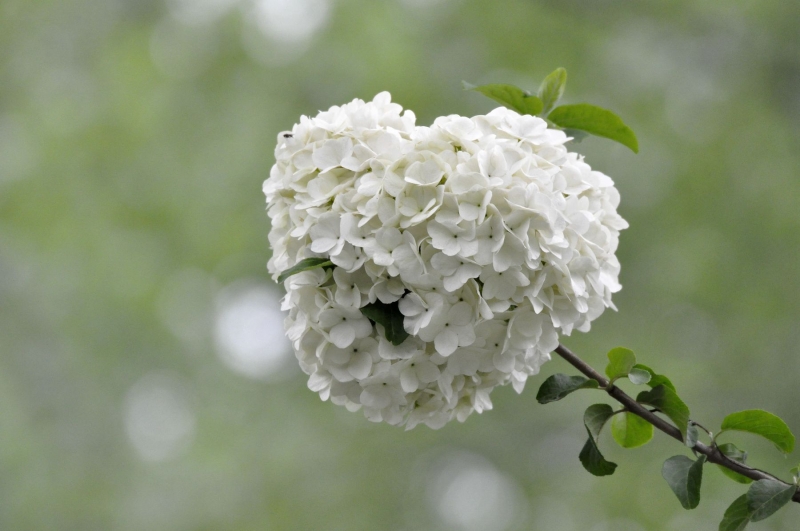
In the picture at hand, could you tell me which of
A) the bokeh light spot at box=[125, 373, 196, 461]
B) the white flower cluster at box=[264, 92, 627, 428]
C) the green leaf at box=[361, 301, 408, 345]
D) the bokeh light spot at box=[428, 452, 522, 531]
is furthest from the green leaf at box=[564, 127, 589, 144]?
the bokeh light spot at box=[125, 373, 196, 461]

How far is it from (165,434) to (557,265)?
309 centimetres

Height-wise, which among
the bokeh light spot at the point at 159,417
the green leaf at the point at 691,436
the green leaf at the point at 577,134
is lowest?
the bokeh light spot at the point at 159,417

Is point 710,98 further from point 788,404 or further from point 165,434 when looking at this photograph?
point 165,434

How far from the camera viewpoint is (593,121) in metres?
1.06

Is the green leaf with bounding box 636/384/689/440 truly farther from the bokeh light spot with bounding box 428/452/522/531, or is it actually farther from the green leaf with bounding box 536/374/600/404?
the bokeh light spot with bounding box 428/452/522/531

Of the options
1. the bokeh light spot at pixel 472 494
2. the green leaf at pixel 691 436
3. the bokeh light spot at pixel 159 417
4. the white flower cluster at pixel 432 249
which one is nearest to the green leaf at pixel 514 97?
the white flower cluster at pixel 432 249

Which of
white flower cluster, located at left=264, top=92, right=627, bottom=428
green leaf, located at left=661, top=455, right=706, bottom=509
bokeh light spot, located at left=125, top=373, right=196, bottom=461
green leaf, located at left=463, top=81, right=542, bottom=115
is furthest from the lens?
bokeh light spot, located at left=125, top=373, right=196, bottom=461

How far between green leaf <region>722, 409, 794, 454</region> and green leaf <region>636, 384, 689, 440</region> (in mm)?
80

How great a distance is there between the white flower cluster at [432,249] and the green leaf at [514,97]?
0.54 feet

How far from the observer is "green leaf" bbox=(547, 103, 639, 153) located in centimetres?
105

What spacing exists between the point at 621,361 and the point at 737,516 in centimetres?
21

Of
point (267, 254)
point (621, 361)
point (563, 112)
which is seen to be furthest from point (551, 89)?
point (267, 254)

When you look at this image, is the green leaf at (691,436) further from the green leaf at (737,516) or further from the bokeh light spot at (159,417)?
the bokeh light spot at (159,417)

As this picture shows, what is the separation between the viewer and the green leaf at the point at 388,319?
0.79 meters
